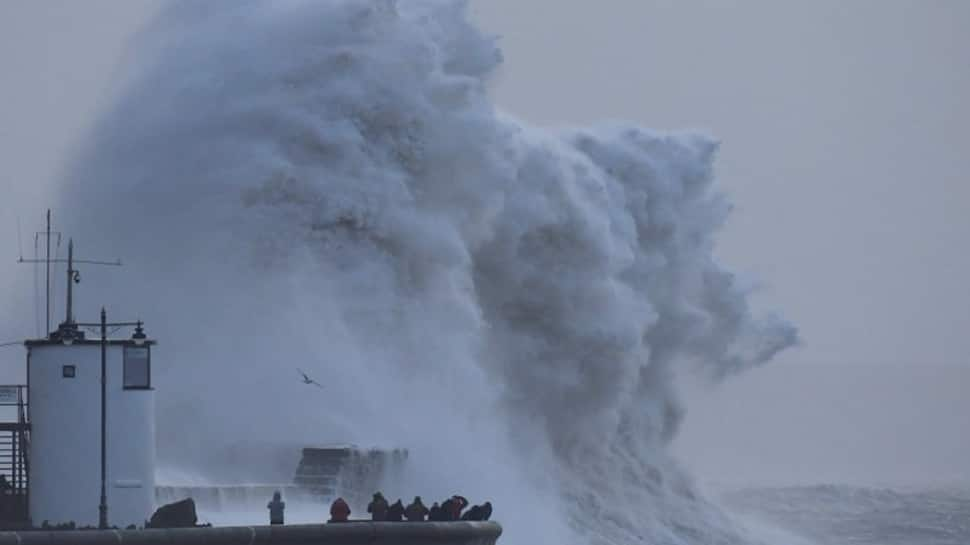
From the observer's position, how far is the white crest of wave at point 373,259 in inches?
1435

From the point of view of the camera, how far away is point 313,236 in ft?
128

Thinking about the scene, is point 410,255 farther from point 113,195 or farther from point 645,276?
point 645,276

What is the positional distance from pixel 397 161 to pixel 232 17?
3613mm

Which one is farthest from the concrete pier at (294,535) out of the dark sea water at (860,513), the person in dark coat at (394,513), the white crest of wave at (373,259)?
the dark sea water at (860,513)

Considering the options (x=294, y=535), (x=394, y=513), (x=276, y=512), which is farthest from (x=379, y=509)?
(x=294, y=535)

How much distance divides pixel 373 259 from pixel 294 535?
1910cm

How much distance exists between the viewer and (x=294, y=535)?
2064cm

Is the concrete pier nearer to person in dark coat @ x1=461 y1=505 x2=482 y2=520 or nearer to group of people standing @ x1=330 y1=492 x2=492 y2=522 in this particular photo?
group of people standing @ x1=330 y1=492 x2=492 y2=522

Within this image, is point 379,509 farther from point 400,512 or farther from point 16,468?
point 16,468

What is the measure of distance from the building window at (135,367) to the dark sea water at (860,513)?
107 ft

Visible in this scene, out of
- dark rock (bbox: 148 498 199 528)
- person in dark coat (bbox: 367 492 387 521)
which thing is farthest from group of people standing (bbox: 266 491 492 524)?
dark rock (bbox: 148 498 199 528)

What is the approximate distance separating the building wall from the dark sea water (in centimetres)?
3248

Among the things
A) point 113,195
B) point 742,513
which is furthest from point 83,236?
point 742,513

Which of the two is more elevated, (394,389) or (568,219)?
(568,219)
